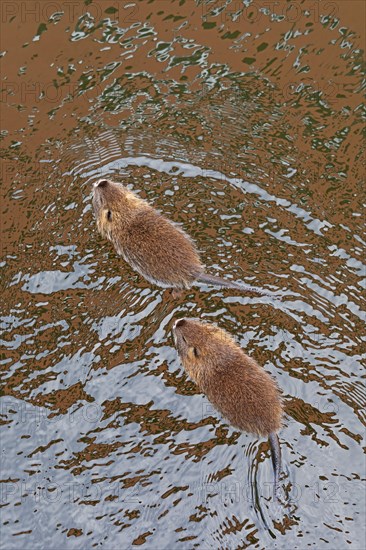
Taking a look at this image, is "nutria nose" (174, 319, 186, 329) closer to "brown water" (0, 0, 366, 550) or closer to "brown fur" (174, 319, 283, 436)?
"brown fur" (174, 319, 283, 436)

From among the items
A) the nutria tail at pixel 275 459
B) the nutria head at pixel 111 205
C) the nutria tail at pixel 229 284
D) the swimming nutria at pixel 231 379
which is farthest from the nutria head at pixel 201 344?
the nutria head at pixel 111 205

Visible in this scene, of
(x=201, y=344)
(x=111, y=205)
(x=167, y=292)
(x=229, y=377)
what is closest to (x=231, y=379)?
(x=229, y=377)

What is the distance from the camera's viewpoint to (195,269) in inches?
145

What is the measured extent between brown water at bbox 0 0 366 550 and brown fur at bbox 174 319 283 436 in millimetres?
85

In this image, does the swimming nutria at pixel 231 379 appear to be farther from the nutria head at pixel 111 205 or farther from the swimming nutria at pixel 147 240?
the nutria head at pixel 111 205

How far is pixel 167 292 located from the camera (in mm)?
3783

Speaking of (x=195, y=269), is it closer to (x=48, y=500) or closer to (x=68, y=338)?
(x=68, y=338)

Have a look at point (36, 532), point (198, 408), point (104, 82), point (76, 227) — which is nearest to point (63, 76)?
point (104, 82)

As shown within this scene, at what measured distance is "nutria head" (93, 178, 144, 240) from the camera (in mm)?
→ 3898

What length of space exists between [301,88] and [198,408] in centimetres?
183

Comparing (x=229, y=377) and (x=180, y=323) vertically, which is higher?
(x=180, y=323)

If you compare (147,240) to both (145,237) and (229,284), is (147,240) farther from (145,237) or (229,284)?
(229,284)

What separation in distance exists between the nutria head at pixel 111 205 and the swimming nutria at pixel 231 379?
0.62 meters

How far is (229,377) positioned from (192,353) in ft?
0.63
